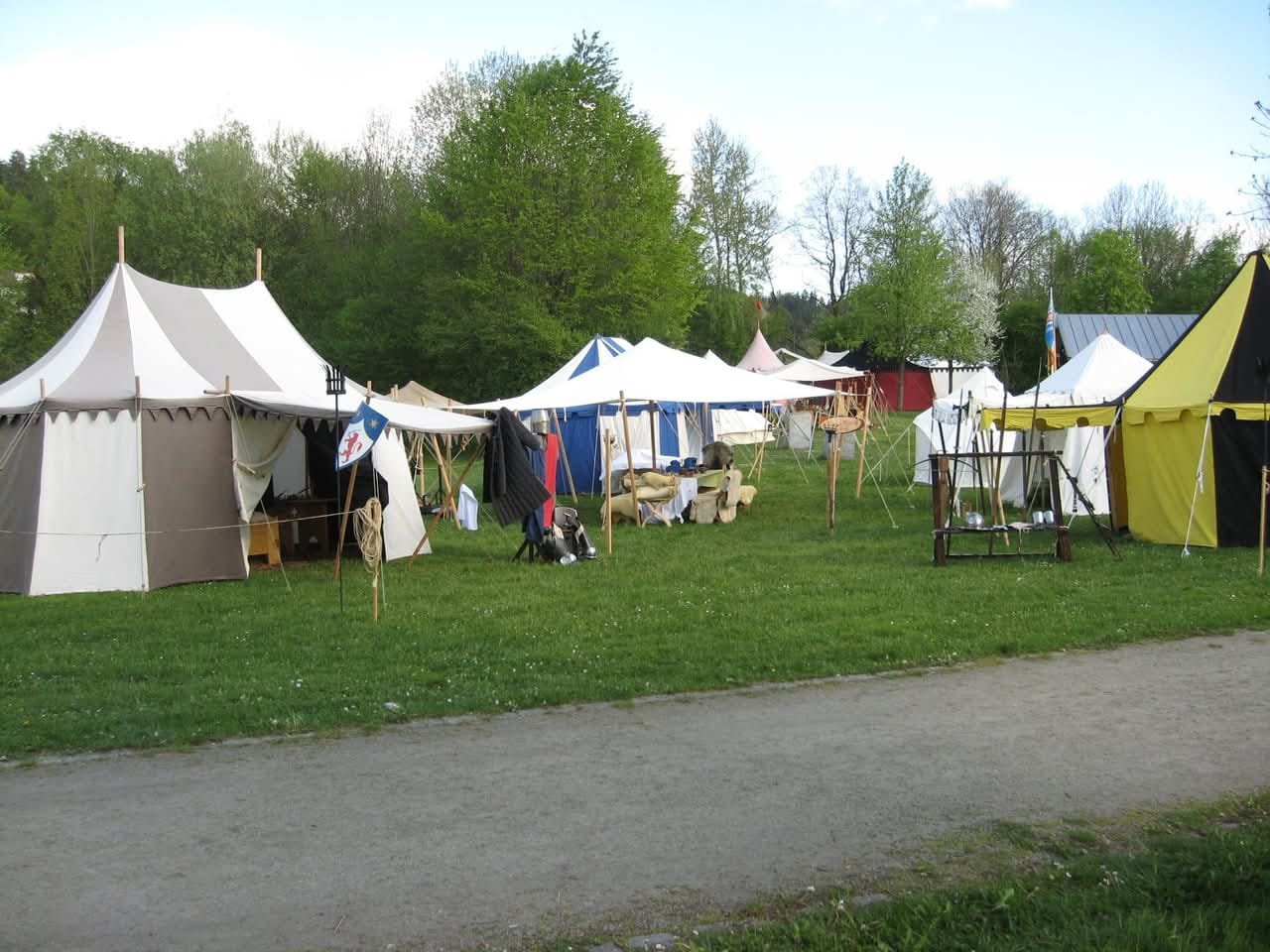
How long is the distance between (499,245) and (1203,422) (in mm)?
25714

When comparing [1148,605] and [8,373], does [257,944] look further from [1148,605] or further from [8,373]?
[8,373]

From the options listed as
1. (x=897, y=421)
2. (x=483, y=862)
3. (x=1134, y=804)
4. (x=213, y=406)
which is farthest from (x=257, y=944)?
(x=897, y=421)

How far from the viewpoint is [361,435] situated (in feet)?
33.0

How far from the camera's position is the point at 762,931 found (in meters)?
3.78

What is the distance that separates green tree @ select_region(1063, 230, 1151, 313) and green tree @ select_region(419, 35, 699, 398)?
24951mm

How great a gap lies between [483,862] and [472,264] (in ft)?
110

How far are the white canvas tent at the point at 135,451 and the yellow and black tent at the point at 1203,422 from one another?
7772 mm

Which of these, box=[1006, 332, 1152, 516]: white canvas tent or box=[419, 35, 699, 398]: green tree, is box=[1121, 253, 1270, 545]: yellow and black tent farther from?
box=[419, 35, 699, 398]: green tree

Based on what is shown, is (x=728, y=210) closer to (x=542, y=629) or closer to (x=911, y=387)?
(x=911, y=387)

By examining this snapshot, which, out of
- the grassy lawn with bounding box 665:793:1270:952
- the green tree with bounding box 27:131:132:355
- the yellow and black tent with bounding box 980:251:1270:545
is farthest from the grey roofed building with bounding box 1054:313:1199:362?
the grassy lawn with bounding box 665:793:1270:952

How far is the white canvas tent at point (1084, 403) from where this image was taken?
1655 cm

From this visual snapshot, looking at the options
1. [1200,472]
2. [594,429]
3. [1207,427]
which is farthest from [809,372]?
[1200,472]

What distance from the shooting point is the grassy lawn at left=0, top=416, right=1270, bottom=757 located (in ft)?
22.9

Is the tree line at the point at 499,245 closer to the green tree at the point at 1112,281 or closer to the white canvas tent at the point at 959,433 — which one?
the green tree at the point at 1112,281
